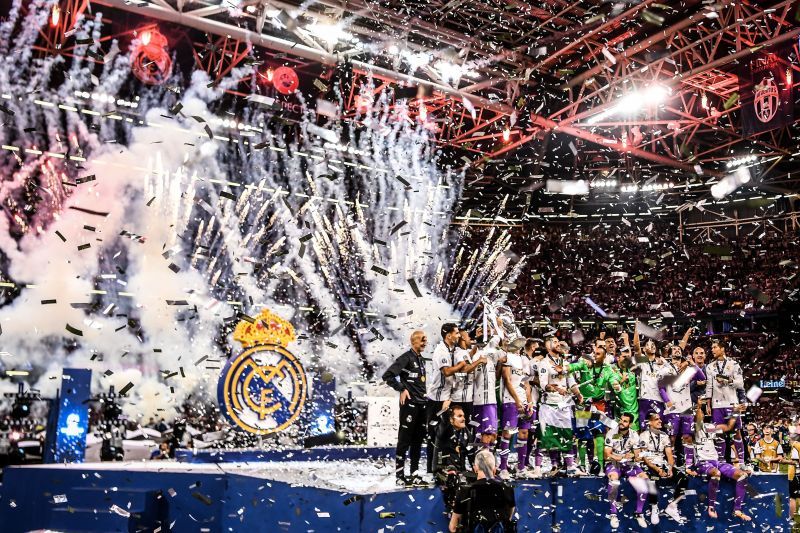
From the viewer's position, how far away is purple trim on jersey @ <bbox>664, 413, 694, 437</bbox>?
8344 mm

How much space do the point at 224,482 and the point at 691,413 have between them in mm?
5578

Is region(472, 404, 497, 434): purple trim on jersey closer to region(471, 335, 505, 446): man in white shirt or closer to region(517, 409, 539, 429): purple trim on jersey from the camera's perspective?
region(471, 335, 505, 446): man in white shirt

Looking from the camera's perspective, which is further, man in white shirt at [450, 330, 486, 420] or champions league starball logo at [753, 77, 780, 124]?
champions league starball logo at [753, 77, 780, 124]

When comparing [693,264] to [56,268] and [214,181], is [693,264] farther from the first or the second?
[56,268]

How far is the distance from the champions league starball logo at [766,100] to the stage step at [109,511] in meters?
10.9

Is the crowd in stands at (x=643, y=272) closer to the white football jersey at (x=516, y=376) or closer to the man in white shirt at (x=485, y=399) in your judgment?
the white football jersey at (x=516, y=376)

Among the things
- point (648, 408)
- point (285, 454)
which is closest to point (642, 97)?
point (648, 408)

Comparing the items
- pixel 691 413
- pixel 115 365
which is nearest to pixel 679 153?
pixel 691 413

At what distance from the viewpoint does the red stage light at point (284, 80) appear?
42.8ft

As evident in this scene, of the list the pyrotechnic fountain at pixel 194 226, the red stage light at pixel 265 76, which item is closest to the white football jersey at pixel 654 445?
the pyrotechnic fountain at pixel 194 226

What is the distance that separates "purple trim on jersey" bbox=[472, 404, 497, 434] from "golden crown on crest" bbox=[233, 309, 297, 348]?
3.55 meters

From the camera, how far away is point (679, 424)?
838cm

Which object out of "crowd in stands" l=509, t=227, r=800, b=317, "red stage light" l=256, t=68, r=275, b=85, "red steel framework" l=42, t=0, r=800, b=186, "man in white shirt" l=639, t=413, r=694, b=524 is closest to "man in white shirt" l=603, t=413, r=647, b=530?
"man in white shirt" l=639, t=413, r=694, b=524

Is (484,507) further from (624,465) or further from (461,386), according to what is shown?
(624,465)
